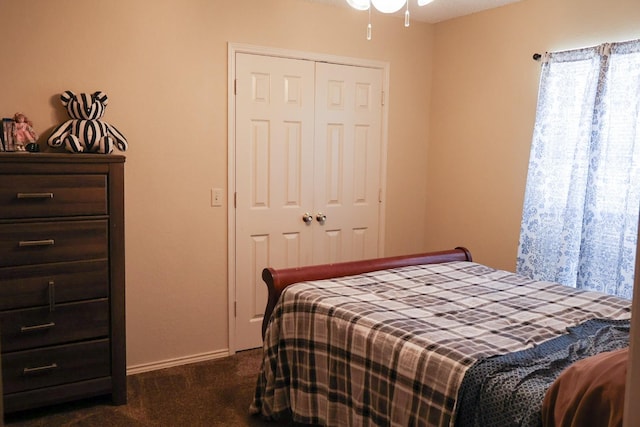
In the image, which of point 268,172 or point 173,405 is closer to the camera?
point 173,405

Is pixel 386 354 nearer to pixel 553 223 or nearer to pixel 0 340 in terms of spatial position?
pixel 0 340

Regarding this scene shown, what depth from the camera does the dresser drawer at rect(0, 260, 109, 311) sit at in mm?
2545

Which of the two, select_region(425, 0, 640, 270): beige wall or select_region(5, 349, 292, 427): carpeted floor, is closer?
select_region(5, 349, 292, 427): carpeted floor

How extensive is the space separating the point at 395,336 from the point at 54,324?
67.8 inches

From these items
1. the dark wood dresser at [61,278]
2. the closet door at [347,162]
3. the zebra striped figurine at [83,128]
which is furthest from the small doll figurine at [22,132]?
the closet door at [347,162]

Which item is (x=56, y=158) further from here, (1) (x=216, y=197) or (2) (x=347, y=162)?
(2) (x=347, y=162)

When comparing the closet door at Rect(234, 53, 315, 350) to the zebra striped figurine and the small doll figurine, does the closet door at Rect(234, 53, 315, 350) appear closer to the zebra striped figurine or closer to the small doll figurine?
the zebra striped figurine

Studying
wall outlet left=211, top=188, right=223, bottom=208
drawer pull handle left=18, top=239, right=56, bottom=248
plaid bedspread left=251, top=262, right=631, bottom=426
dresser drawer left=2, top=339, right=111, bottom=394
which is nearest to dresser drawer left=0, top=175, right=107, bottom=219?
drawer pull handle left=18, top=239, right=56, bottom=248

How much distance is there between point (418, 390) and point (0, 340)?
1.92 meters

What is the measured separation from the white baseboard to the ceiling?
250 cm

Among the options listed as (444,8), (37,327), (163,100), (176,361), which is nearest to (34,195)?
(37,327)

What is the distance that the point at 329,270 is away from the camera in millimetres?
2836

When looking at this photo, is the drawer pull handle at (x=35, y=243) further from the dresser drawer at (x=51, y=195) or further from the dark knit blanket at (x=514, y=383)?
the dark knit blanket at (x=514, y=383)

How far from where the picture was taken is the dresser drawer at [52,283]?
8.35 ft
